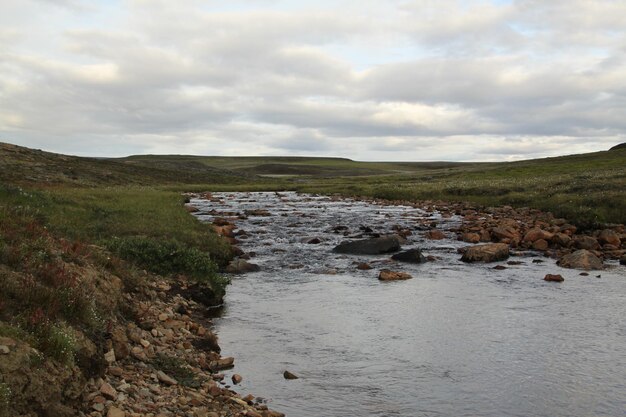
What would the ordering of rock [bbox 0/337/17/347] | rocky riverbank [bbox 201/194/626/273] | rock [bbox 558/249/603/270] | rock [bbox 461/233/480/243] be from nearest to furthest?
1. rock [bbox 0/337/17/347]
2. rock [bbox 558/249/603/270]
3. rocky riverbank [bbox 201/194/626/273]
4. rock [bbox 461/233/480/243]

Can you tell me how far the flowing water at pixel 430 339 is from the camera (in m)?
10.8

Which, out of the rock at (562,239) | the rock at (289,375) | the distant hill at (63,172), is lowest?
the rock at (289,375)

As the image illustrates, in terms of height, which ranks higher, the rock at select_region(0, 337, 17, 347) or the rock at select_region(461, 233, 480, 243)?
the rock at select_region(0, 337, 17, 347)

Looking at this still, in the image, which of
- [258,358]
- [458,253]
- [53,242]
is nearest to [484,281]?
[458,253]

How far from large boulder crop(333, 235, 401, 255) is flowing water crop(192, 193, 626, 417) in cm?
342

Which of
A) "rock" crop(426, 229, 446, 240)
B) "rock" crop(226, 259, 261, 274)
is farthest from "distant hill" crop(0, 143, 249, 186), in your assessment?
"rock" crop(426, 229, 446, 240)

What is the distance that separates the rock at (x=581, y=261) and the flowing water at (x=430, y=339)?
34.9 inches

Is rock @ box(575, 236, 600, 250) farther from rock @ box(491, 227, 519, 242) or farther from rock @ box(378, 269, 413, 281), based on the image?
rock @ box(378, 269, 413, 281)

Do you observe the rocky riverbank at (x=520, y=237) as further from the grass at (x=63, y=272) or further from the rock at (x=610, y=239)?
the grass at (x=63, y=272)

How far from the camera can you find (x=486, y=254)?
26359 millimetres

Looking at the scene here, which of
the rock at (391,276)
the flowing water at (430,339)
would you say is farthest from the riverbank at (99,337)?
the rock at (391,276)

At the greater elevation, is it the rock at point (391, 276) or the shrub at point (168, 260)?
the shrub at point (168, 260)

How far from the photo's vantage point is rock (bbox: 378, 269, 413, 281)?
22156mm

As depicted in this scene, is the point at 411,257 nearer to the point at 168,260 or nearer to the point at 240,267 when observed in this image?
the point at 240,267
